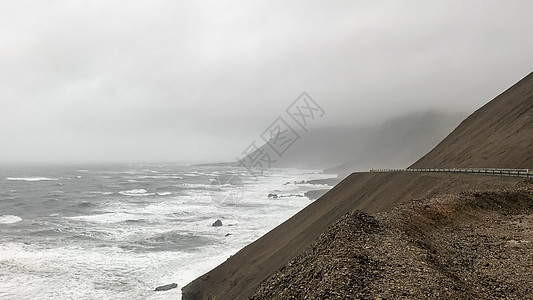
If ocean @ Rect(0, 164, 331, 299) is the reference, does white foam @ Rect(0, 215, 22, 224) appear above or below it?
above

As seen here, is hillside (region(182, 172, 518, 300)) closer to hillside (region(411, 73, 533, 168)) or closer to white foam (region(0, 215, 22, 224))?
hillside (region(411, 73, 533, 168))

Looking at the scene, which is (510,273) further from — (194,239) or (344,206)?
(194,239)

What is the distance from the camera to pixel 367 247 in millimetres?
9500

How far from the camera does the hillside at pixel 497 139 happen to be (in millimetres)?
26016

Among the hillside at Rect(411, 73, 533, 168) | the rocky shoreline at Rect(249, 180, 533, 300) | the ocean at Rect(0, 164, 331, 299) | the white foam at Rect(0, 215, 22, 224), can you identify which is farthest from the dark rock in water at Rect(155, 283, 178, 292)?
the white foam at Rect(0, 215, 22, 224)

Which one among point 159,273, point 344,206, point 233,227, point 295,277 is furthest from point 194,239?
point 295,277

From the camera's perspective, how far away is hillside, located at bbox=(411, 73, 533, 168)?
26.0 metres

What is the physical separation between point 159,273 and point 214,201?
3939 centimetres

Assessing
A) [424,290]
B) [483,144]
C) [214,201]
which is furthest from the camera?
[214,201]

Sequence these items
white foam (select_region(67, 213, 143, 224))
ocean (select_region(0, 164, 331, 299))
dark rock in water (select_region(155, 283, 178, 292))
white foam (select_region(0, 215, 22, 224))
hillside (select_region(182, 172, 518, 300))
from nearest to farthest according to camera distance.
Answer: hillside (select_region(182, 172, 518, 300)), dark rock in water (select_region(155, 283, 178, 292)), ocean (select_region(0, 164, 331, 299)), white foam (select_region(0, 215, 22, 224)), white foam (select_region(67, 213, 143, 224))

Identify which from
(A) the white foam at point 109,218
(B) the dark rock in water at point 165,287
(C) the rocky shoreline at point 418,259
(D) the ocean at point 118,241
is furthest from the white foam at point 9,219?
(C) the rocky shoreline at point 418,259

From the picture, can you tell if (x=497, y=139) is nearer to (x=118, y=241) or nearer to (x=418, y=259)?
(x=418, y=259)

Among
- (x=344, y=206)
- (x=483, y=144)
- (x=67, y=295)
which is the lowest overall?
(x=67, y=295)

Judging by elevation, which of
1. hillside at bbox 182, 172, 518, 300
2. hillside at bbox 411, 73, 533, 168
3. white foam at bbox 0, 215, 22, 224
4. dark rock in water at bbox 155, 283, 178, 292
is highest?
hillside at bbox 411, 73, 533, 168
